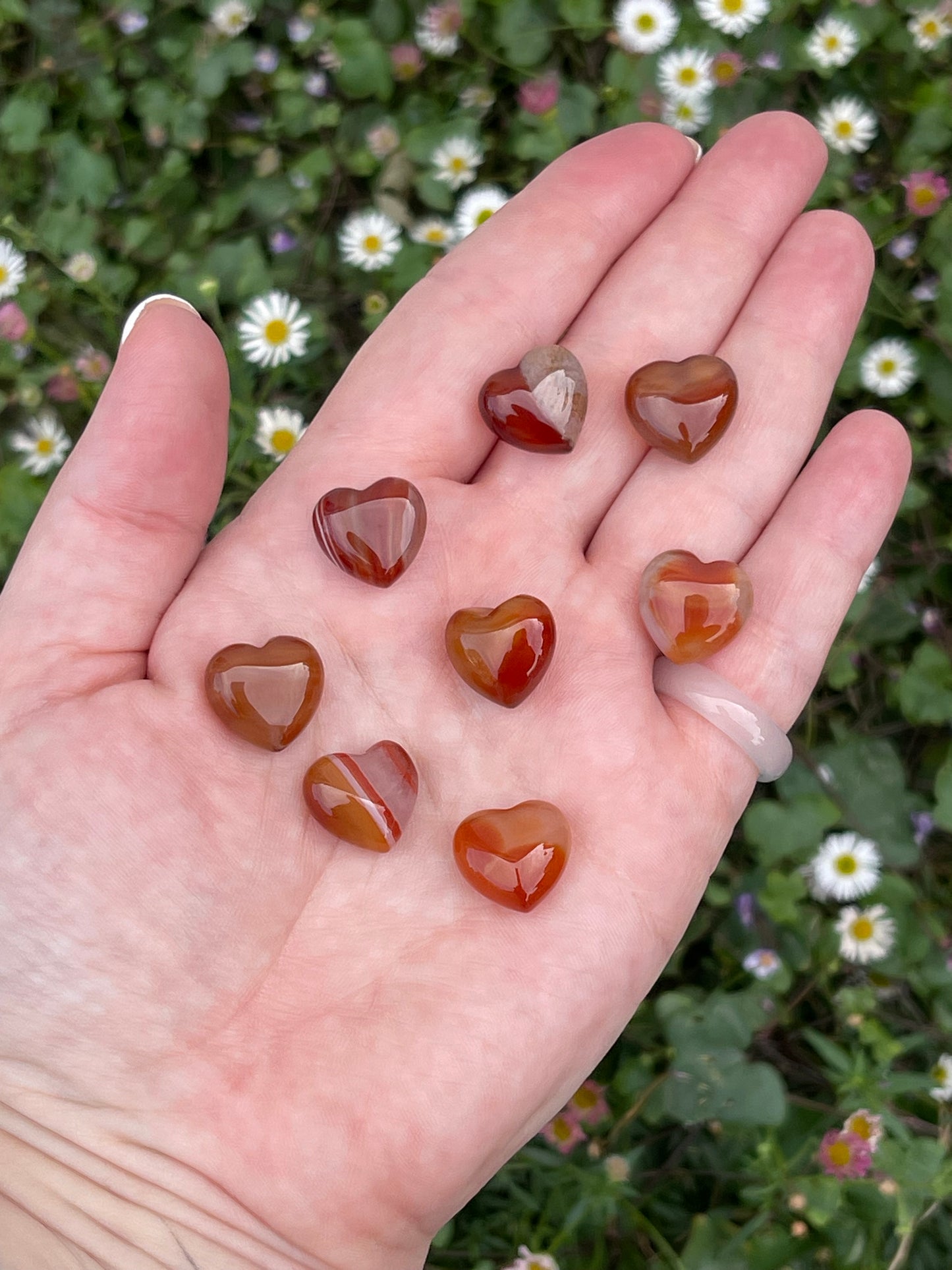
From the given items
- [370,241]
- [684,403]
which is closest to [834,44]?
[370,241]

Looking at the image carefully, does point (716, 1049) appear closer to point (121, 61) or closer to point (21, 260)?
point (21, 260)

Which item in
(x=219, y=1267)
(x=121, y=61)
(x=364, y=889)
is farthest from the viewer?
(x=121, y=61)

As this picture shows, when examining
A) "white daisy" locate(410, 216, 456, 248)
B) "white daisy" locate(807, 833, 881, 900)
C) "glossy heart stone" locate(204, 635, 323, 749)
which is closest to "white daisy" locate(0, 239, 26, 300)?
"white daisy" locate(410, 216, 456, 248)

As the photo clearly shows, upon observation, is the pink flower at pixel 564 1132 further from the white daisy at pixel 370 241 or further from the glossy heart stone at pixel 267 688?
the white daisy at pixel 370 241

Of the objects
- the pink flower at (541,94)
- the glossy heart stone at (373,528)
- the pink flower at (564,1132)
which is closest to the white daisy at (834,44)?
the pink flower at (541,94)

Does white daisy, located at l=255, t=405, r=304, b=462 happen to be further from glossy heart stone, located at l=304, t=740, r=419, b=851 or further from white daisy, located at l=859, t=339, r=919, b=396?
white daisy, located at l=859, t=339, r=919, b=396

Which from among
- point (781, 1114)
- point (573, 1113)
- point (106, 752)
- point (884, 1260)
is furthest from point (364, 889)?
point (884, 1260)
